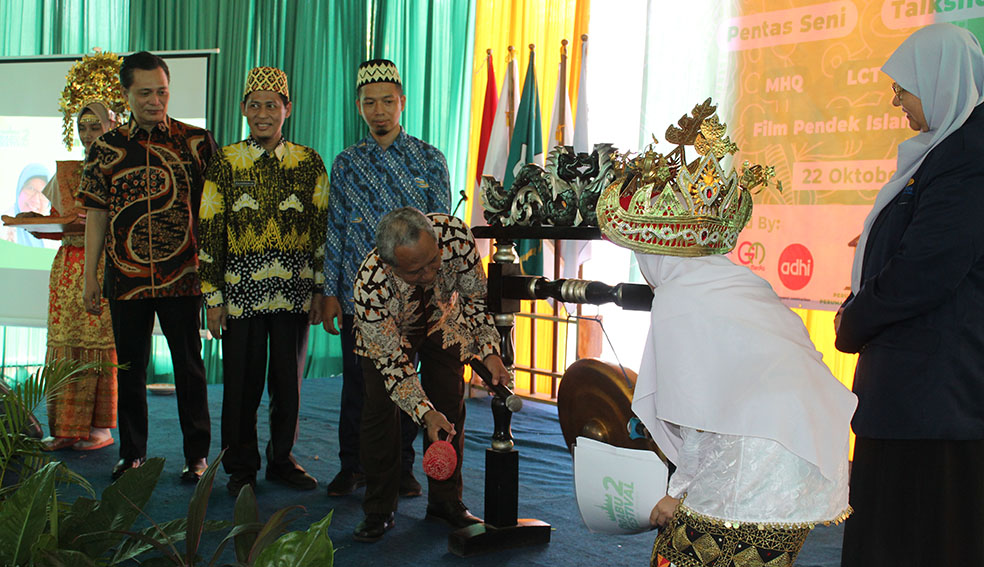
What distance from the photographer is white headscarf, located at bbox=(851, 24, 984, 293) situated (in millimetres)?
1727

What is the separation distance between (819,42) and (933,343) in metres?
2.32

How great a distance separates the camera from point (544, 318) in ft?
15.7

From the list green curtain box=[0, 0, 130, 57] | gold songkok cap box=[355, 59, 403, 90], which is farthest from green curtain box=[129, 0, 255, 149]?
gold songkok cap box=[355, 59, 403, 90]

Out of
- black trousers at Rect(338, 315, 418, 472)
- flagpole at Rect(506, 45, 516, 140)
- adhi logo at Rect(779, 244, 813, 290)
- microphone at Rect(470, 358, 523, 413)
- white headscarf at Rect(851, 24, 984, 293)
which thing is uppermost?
flagpole at Rect(506, 45, 516, 140)

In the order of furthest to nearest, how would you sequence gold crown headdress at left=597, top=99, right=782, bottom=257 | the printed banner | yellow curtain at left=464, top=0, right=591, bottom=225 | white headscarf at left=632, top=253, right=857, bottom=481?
yellow curtain at left=464, top=0, right=591, bottom=225 < the printed banner < gold crown headdress at left=597, top=99, right=782, bottom=257 < white headscarf at left=632, top=253, right=857, bottom=481

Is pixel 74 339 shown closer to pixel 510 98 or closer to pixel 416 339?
pixel 416 339

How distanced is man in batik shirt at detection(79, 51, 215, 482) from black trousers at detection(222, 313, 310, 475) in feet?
0.78

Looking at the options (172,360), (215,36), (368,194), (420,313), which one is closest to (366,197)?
(368,194)

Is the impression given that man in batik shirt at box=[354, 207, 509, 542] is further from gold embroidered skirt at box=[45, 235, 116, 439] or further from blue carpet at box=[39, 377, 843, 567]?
gold embroidered skirt at box=[45, 235, 116, 439]

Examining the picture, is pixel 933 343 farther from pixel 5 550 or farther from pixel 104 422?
pixel 104 422

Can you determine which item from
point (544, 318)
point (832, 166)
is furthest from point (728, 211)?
point (544, 318)

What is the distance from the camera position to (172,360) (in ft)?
10.3

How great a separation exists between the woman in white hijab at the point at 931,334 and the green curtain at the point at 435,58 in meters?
4.14

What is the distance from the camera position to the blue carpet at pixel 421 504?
2.54m
